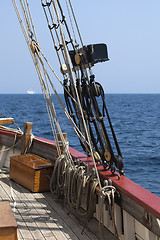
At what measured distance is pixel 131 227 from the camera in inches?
113

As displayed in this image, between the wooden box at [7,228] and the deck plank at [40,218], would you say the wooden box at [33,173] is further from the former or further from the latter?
the wooden box at [7,228]

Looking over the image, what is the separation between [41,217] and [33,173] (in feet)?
2.55

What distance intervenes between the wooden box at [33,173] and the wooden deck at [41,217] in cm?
9

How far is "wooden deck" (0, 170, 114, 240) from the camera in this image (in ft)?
10.2

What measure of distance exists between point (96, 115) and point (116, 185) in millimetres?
782

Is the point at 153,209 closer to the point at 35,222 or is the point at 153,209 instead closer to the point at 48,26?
the point at 35,222

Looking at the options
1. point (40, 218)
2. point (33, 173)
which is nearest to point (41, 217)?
point (40, 218)

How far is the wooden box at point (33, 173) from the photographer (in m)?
4.18

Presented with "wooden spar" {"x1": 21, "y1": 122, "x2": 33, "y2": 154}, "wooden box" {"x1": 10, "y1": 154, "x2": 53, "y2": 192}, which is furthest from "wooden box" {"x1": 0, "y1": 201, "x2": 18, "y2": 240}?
"wooden spar" {"x1": 21, "y1": 122, "x2": 33, "y2": 154}

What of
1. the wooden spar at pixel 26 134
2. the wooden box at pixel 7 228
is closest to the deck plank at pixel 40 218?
the wooden box at pixel 7 228

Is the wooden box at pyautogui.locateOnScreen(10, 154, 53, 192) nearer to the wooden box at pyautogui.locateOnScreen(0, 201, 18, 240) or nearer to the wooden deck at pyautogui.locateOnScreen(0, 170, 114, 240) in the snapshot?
the wooden deck at pyautogui.locateOnScreen(0, 170, 114, 240)

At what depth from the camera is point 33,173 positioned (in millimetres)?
4156

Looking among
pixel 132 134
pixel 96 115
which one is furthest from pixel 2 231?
pixel 132 134

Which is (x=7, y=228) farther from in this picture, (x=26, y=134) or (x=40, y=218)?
(x=26, y=134)
